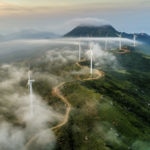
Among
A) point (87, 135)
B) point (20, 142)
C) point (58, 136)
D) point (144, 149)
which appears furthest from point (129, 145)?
point (20, 142)

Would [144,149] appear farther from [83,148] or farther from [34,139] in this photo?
[34,139]

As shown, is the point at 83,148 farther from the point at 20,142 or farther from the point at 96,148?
the point at 20,142

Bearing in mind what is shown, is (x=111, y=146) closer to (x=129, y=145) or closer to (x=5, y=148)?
(x=129, y=145)

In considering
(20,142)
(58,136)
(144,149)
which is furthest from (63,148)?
(144,149)

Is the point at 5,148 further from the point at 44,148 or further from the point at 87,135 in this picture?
the point at 87,135

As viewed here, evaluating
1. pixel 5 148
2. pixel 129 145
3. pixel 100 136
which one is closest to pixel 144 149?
pixel 129 145

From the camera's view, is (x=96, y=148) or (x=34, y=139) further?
(x=34, y=139)
